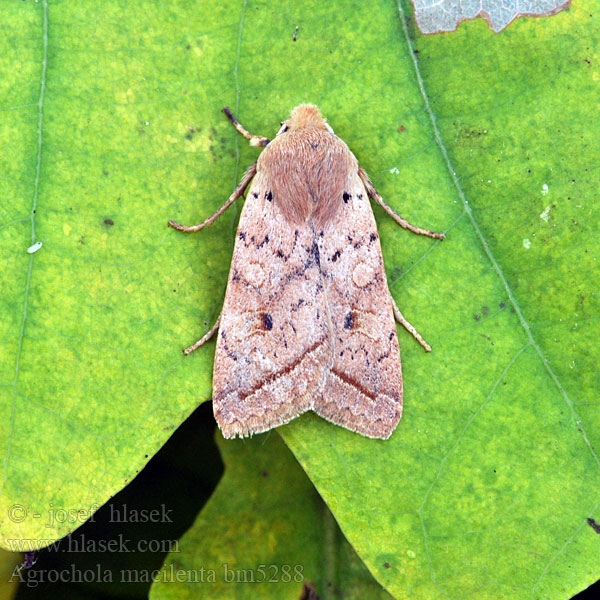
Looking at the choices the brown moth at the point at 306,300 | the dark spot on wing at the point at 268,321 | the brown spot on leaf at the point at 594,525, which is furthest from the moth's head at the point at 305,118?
the brown spot on leaf at the point at 594,525

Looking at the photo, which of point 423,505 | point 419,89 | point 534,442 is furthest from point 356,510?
point 419,89

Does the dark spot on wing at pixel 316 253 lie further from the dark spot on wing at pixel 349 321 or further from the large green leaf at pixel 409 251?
the large green leaf at pixel 409 251

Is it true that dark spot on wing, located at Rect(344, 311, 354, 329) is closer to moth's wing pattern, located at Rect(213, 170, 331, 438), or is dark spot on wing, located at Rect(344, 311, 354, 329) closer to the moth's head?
moth's wing pattern, located at Rect(213, 170, 331, 438)

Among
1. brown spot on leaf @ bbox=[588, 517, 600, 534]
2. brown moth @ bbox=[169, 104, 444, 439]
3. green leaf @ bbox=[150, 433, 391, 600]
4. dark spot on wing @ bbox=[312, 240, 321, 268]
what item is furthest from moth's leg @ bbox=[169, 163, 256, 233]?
brown spot on leaf @ bbox=[588, 517, 600, 534]

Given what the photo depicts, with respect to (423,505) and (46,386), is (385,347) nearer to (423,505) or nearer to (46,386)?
(423,505)

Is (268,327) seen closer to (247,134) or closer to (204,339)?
(204,339)

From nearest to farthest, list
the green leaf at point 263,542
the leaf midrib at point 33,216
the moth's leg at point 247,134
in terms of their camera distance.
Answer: the leaf midrib at point 33,216
the moth's leg at point 247,134
the green leaf at point 263,542
